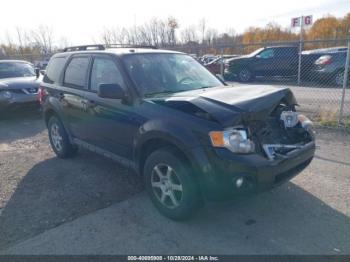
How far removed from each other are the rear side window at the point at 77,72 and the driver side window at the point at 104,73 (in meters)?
0.23

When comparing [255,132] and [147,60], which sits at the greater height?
[147,60]

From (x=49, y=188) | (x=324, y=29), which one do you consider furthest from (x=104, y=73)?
(x=324, y=29)

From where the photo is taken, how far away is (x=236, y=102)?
3.11 meters

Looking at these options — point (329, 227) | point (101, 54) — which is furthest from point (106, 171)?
point (329, 227)

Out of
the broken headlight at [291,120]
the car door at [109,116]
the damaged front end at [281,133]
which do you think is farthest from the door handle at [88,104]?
the broken headlight at [291,120]

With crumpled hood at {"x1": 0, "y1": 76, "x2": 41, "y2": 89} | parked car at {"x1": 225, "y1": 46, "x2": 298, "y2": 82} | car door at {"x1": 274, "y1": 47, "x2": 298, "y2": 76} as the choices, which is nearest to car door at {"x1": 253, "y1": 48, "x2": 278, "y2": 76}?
parked car at {"x1": 225, "y1": 46, "x2": 298, "y2": 82}

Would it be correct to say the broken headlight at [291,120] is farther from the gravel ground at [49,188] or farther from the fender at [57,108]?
the fender at [57,108]

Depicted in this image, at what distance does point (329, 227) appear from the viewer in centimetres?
316

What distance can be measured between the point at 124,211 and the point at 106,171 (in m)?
1.36

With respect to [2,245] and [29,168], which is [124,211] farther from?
[29,168]

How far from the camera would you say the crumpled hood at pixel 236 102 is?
2.96 m

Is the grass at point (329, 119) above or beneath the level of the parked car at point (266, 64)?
beneath

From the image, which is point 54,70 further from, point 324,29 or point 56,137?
point 324,29

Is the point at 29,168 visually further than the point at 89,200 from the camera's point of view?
Yes
